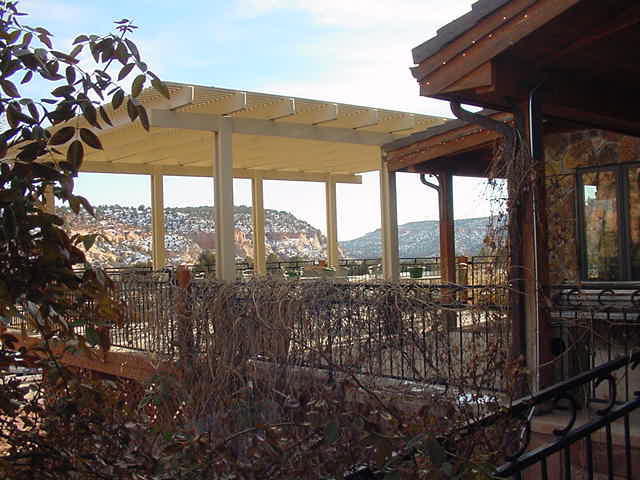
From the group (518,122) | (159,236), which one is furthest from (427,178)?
(159,236)

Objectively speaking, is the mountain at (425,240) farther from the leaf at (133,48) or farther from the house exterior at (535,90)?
the leaf at (133,48)

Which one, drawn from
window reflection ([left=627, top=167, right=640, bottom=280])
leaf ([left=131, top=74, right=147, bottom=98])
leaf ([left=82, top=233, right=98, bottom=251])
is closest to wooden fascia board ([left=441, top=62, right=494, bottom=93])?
leaf ([left=131, top=74, right=147, bottom=98])

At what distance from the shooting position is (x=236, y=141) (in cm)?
1456

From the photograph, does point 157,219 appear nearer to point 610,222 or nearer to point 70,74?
point 610,222

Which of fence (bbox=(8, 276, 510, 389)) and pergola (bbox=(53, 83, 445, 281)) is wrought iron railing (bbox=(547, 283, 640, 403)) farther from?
pergola (bbox=(53, 83, 445, 281))

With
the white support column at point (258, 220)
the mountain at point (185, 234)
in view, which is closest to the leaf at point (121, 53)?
the white support column at point (258, 220)

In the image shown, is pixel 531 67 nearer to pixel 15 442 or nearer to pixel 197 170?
pixel 15 442

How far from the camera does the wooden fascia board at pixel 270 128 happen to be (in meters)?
11.6

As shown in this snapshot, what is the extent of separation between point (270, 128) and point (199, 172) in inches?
237

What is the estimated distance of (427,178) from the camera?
1088 cm

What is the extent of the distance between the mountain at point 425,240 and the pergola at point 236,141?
1.36 meters

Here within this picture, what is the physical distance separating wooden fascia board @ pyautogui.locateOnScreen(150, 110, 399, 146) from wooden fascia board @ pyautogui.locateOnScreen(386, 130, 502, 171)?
3331 mm

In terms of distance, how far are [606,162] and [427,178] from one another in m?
2.78

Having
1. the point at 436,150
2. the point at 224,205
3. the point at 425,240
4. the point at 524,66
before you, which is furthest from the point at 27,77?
the point at 425,240
